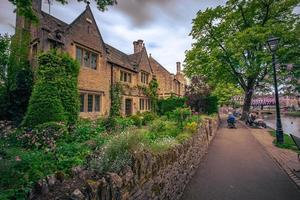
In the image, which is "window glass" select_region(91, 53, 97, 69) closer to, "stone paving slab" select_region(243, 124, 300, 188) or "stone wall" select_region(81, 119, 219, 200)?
"stone wall" select_region(81, 119, 219, 200)

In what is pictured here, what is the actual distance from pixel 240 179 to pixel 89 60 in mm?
13337

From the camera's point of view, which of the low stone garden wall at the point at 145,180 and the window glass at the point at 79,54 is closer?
the low stone garden wall at the point at 145,180

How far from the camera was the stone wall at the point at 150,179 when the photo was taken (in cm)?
290

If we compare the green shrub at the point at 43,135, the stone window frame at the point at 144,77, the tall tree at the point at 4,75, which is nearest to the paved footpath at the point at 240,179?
the green shrub at the point at 43,135

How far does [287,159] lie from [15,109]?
16264 mm

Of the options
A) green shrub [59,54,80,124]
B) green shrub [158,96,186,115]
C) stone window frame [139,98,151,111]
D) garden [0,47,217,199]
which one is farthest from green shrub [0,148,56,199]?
green shrub [158,96,186,115]

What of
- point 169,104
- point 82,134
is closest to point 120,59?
point 169,104

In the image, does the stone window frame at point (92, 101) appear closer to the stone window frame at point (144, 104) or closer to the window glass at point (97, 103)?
the window glass at point (97, 103)

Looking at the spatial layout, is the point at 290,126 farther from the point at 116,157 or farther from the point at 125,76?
the point at 116,157

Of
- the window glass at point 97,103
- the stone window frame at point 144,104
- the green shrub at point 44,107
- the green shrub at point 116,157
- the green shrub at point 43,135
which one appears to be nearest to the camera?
the green shrub at point 116,157

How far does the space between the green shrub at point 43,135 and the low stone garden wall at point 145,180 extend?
444 centimetres

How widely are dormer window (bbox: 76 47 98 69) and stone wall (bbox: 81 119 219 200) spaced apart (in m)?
10.9

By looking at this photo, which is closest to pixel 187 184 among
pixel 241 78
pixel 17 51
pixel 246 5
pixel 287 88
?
pixel 17 51

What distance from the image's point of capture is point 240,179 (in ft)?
22.8
